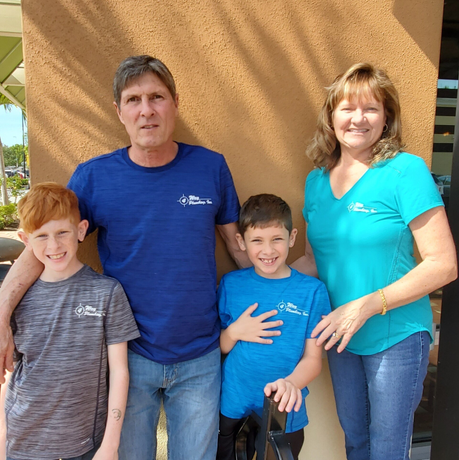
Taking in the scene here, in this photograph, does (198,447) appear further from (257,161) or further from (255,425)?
(257,161)

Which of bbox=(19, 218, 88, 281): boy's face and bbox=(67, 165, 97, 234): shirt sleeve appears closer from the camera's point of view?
bbox=(19, 218, 88, 281): boy's face

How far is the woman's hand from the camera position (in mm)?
1706

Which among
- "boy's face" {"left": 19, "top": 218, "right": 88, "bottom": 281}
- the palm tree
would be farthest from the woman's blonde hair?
the palm tree

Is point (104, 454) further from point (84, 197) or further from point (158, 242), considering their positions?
point (84, 197)

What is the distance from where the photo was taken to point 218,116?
2.23 metres

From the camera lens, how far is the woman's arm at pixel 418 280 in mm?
1661

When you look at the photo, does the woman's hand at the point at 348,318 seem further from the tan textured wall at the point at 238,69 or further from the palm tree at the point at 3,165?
the palm tree at the point at 3,165

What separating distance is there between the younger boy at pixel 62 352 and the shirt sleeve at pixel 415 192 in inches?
52.1

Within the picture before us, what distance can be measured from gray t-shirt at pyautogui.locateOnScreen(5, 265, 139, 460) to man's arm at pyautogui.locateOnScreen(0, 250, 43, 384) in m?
0.03

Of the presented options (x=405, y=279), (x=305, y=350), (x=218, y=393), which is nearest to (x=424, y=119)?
(x=405, y=279)

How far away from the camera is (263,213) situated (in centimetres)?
185

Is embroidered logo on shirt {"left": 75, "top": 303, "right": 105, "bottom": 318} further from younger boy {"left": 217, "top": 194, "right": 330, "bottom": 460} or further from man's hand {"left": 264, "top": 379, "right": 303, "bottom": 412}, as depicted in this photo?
man's hand {"left": 264, "top": 379, "right": 303, "bottom": 412}

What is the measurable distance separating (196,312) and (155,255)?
334 millimetres

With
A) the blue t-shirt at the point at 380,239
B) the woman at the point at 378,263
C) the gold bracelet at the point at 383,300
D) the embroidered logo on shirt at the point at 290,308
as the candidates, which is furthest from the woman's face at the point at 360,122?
the embroidered logo on shirt at the point at 290,308
